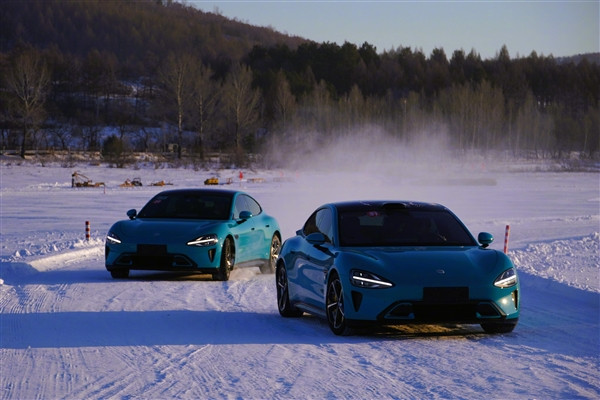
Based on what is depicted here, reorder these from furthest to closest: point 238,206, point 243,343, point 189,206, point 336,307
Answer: point 238,206 < point 189,206 < point 336,307 < point 243,343

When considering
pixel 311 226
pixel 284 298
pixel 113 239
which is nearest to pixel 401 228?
pixel 311 226

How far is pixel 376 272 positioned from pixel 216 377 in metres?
2.44

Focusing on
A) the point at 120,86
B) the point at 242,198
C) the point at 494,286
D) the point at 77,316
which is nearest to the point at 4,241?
the point at 242,198

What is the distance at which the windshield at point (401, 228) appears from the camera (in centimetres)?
1130

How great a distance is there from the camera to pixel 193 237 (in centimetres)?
1633

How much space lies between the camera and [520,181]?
8069 centimetres

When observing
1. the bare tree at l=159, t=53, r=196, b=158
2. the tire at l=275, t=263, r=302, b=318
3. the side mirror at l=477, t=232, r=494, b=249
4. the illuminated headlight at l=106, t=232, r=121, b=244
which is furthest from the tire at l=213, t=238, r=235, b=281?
the bare tree at l=159, t=53, r=196, b=158

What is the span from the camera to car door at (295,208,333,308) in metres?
11.2

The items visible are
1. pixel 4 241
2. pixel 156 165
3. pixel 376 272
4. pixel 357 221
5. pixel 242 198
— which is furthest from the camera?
pixel 156 165

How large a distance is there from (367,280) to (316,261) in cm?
135

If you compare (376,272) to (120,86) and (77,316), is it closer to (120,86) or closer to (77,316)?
(77,316)

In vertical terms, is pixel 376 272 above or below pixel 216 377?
above

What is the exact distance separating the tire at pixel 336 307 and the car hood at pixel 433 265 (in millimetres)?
404

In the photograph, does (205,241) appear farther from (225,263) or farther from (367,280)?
(367,280)
